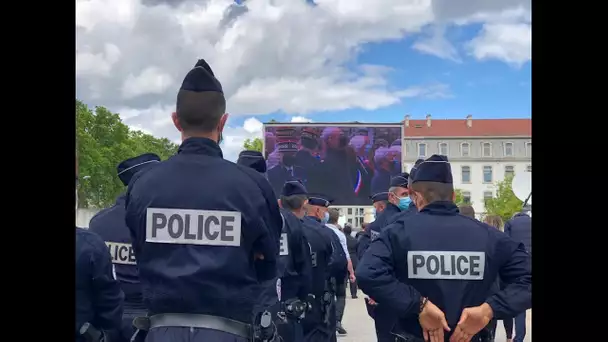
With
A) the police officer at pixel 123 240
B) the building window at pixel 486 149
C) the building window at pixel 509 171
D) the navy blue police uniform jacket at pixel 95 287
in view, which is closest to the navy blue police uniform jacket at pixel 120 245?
the police officer at pixel 123 240

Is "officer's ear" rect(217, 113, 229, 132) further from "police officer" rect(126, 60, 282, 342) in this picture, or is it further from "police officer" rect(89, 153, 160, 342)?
"police officer" rect(89, 153, 160, 342)

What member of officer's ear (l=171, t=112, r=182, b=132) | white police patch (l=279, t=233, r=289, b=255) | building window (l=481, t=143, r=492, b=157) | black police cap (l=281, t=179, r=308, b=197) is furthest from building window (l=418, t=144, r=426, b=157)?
officer's ear (l=171, t=112, r=182, b=132)

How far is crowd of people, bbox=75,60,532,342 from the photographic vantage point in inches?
136

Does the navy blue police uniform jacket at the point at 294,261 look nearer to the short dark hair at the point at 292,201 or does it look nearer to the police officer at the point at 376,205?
the short dark hair at the point at 292,201

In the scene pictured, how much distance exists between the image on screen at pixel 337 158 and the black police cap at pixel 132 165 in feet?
3.48

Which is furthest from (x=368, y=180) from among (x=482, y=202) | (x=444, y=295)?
(x=444, y=295)

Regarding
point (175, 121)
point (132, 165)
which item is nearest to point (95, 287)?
point (132, 165)

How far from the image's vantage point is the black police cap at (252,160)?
392 centimetres

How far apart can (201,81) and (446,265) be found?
5.01 ft
